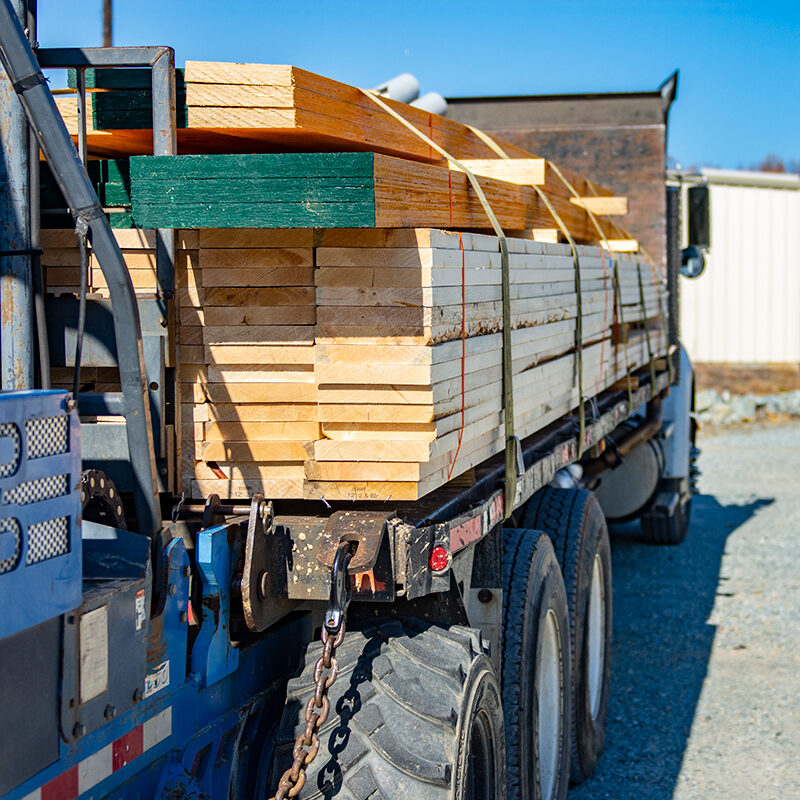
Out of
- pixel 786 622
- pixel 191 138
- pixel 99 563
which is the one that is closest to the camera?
pixel 99 563

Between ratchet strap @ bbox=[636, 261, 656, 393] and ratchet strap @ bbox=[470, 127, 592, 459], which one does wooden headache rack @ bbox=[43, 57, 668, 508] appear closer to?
ratchet strap @ bbox=[470, 127, 592, 459]

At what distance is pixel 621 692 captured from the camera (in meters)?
6.09

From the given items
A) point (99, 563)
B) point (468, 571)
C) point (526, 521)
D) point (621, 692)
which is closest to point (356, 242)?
point (99, 563)

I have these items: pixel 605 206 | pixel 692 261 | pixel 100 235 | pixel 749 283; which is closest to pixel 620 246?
pixel 605 206

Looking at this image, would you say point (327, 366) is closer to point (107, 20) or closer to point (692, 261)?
point (107, 20)

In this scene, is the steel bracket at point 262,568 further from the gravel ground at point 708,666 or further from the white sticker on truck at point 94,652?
the gravel ground at point 708,666

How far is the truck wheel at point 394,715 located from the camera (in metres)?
2.58

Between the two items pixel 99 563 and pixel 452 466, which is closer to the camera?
pixel 99 563

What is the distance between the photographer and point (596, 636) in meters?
5.39

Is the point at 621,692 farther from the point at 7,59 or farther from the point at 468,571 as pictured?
the point at 7,59

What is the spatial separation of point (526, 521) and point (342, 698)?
234cm

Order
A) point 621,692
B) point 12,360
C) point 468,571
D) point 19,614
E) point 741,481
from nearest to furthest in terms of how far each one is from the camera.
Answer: point 19,614, point 12,360, point 468,571, point 621,692, point 741,481

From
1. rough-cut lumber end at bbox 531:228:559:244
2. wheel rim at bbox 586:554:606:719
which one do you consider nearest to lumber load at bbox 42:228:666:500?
rough-cut lumber end at bbox 531:228:559:244

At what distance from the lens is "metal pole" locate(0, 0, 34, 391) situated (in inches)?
98.4
